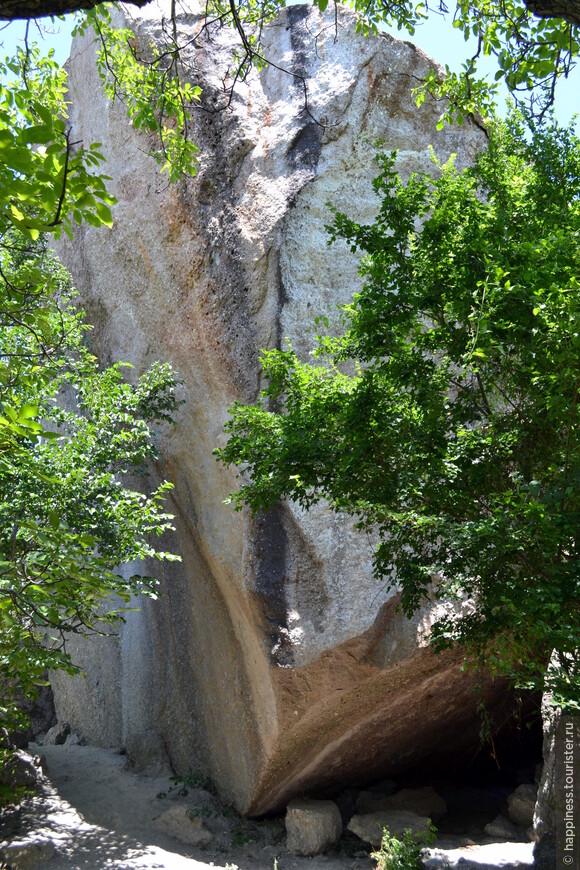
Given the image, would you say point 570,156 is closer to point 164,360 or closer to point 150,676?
point 164,360

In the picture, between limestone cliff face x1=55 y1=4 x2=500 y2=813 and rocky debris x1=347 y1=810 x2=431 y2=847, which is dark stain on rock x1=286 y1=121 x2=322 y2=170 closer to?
limestone cliff face x1=55 y1=4 x2=500 y2=813

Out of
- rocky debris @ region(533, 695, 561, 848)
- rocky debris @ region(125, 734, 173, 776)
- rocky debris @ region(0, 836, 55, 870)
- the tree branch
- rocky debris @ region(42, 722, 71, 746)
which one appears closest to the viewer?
the tree branch

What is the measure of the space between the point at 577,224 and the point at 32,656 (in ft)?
16.3

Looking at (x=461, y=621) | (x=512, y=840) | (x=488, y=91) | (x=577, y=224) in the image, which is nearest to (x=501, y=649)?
(x=461, y=621)

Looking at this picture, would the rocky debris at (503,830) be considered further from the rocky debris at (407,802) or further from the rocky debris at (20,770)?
the rocky debris at (20,770)

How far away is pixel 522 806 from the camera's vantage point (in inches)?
352

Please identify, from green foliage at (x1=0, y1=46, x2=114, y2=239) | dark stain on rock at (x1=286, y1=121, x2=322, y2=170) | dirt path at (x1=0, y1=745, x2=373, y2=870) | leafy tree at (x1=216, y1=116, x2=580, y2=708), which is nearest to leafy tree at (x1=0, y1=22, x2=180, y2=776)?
green foliage at (x1=0, y1=46, x2=114, y2=239)

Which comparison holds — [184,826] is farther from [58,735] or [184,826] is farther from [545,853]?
[58,735]

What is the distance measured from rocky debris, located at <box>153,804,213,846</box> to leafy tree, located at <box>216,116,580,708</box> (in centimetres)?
441

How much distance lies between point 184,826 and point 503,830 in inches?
133

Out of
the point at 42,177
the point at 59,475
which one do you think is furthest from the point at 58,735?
the point at 42,177

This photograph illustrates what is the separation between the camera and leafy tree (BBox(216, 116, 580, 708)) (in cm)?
453

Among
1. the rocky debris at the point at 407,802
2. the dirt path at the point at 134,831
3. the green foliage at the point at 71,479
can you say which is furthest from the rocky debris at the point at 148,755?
the green foliage at the point at 71,479

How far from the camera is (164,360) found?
10.2 m
